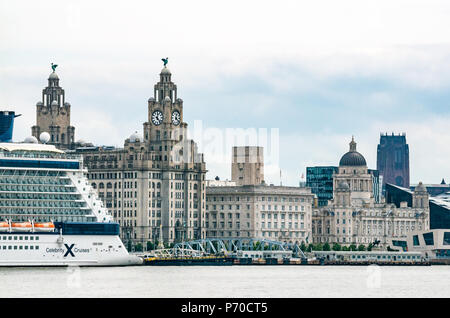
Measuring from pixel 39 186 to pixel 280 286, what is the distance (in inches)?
1759

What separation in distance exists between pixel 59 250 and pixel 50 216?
823 cm

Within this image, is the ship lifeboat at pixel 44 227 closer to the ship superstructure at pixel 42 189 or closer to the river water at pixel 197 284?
the river water at pixel 197 284

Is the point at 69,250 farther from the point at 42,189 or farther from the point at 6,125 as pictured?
the point at 6,125

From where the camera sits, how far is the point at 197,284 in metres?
116

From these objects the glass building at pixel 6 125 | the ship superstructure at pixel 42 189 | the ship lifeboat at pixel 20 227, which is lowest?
the ship lifeboat at pixel 20 227

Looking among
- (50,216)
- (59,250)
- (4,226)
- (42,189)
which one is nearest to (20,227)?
(4,226)

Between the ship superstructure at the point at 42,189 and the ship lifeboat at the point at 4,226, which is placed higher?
the ship superstructure at the point at 42,189

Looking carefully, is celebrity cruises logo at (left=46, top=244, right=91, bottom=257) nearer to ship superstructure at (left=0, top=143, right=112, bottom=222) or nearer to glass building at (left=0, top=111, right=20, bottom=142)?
ship superstructure at (left=0, top=143, right=112, bottom=222)

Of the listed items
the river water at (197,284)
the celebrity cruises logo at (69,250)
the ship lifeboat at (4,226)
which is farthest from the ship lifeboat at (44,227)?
the river water at (197,284)

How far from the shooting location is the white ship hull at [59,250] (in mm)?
137750

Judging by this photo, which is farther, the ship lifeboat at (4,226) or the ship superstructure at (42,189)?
the ship superstructure at (42,189)
